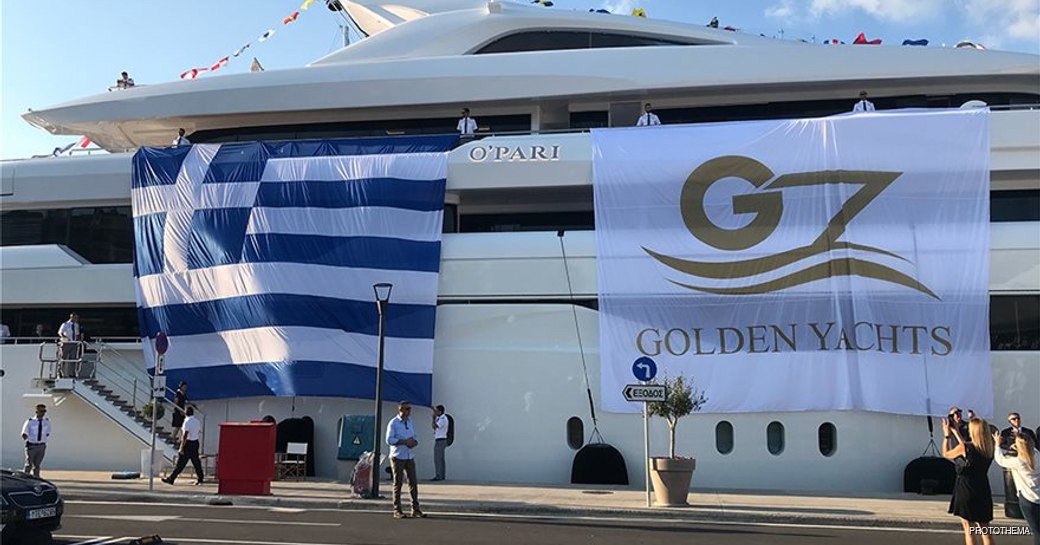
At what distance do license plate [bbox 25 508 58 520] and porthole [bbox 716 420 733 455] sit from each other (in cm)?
1063

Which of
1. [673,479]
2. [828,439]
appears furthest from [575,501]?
[828,439]

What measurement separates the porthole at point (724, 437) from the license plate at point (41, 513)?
10.6 m

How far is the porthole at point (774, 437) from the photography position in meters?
15.1

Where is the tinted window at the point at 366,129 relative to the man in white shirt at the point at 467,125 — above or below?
above

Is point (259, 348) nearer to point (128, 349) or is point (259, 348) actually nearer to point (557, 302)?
point (128, 349)

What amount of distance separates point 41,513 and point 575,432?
9.26 meters

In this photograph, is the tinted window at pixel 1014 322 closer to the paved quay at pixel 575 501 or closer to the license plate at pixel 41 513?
the paved quay at pixel 575 501

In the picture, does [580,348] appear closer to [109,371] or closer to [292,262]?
[292,262]

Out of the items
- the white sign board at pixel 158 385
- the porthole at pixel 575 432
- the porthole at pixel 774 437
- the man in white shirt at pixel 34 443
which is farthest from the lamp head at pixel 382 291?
the porthole at pixel 774 437

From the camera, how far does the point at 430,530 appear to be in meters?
9.88

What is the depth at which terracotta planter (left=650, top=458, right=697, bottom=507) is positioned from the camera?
39.8ft

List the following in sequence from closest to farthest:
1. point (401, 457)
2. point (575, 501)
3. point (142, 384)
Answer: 1. point (401, 457)
2. point (575, 501)
3. point (142, 384)

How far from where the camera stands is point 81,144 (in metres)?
22.1

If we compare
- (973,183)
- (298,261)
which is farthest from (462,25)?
(973,183)
